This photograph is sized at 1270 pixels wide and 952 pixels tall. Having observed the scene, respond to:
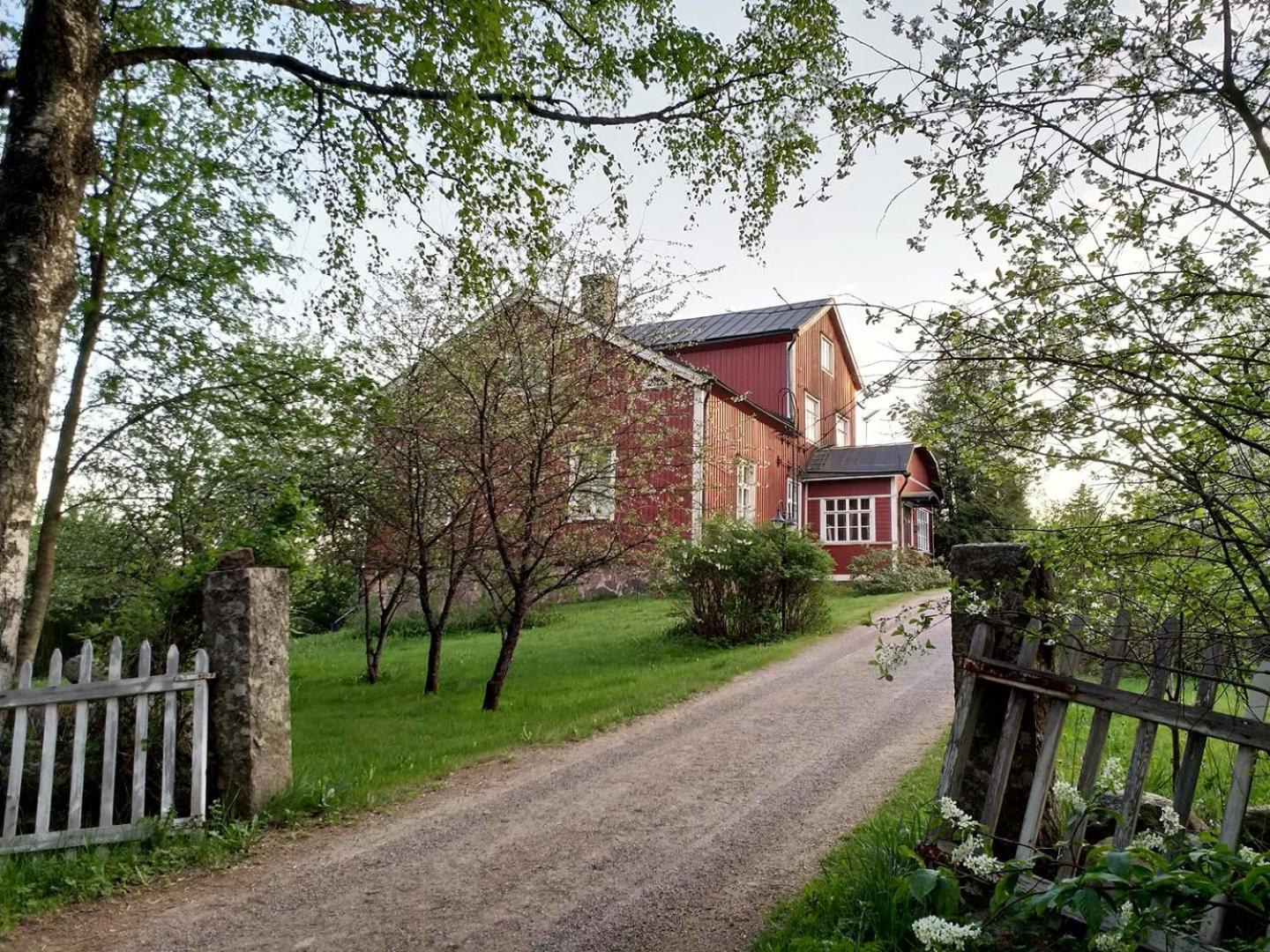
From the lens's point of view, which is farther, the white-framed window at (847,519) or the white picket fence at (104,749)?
the white-framed window at (847,519)

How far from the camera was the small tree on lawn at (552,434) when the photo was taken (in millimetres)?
8836

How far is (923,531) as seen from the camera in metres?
29.1

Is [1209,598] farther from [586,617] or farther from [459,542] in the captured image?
[586,617]

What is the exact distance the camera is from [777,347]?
24.1 m

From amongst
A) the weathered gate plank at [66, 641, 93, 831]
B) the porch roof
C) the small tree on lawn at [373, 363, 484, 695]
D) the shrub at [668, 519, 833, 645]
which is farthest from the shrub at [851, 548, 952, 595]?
the weathered gate plank at [66, 641, 93, 831]

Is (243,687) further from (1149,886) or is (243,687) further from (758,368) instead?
(758,368)

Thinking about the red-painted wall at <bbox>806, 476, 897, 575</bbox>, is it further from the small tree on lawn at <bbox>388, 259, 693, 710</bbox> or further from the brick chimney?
the brick chimney

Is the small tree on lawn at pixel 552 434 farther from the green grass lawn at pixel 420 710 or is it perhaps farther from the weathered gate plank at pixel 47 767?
the weathered gate plank at pixel 47 767

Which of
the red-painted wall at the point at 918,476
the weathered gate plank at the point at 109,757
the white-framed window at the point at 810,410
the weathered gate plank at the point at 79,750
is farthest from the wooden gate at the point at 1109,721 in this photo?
the red-painted wall at the point at 918,476

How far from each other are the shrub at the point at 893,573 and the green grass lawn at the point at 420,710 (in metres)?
4.37

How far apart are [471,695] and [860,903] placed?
22.6 feet

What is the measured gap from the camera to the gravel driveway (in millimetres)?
3627

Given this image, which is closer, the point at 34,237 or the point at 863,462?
the point at 34,237

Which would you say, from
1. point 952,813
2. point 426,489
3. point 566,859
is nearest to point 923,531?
point 426,489
